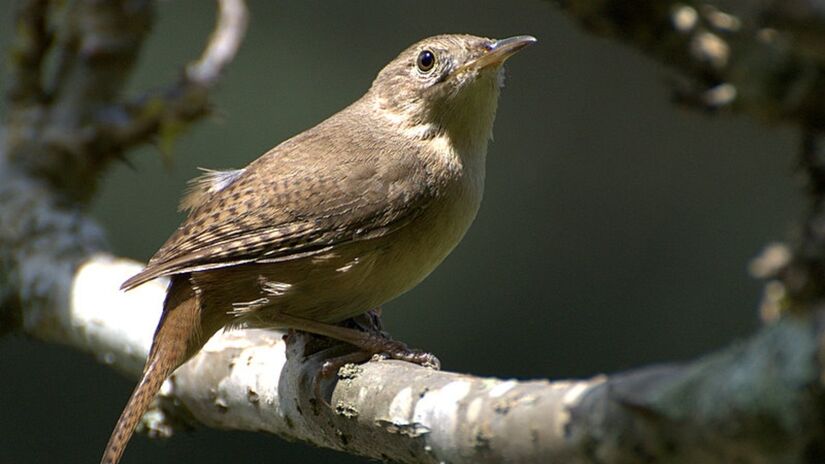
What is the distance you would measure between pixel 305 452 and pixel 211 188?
11.5ft

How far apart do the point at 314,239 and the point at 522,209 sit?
4.51 meters

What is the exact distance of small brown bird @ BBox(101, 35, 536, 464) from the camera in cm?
309

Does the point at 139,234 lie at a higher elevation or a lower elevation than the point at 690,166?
lower

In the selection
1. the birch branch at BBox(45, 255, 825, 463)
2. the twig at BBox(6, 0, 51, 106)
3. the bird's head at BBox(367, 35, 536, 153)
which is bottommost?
the birch branch at BBox(45, 255, 825, 463)

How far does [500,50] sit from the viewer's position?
3428mm

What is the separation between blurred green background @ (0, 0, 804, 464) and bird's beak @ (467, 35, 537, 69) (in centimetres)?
289

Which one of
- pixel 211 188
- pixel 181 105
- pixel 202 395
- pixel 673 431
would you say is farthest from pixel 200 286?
pixel 673 431

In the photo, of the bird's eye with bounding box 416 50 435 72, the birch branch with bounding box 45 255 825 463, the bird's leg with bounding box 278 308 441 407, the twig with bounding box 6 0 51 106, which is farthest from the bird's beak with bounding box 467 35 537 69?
the twig with bounding box 6 0 51 106

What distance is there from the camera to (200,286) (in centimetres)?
316

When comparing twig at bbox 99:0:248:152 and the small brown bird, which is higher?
twig at bbox 99:0:248:152

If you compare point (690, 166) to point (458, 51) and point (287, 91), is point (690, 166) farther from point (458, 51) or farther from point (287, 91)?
point (458, 51)

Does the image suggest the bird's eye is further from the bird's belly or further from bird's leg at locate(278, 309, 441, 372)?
bird's leg at locate(278, 309, 441, 372)

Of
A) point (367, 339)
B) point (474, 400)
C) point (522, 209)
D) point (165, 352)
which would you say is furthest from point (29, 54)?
point (522, 209)

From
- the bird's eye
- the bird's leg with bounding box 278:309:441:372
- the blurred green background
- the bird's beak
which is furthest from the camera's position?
the blurred green background
